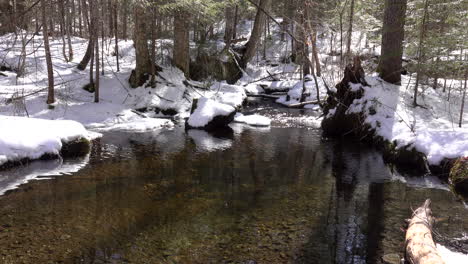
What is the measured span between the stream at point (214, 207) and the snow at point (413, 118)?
36.1 inches

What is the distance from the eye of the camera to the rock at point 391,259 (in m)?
5.16

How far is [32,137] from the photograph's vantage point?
9641 mm

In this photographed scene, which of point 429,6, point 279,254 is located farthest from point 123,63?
point 279,254

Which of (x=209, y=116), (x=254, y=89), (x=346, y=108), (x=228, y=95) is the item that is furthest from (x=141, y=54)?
(x=346, y=108)

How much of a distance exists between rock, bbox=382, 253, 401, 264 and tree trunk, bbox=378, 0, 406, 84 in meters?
10.3

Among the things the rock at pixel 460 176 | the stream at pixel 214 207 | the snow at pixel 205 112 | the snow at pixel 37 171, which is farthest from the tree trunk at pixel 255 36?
the rock at pixel 460 176

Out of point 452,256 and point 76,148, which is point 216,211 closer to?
point 452,256

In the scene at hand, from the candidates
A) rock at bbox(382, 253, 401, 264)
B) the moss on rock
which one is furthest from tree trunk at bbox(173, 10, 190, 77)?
rock at bbox(382, 253, 401, 264)

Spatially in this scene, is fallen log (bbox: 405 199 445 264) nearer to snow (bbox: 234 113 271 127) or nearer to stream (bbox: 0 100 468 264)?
stream (bbox: 0 100 468 264)

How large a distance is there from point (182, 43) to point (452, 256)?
18038 millimetres

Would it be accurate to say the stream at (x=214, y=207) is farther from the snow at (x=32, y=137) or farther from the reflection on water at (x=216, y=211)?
the snow at (x=32, y=137)

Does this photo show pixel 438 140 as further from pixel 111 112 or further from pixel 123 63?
pixel 123 63

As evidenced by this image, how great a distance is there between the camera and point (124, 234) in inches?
230

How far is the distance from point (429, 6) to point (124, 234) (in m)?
13.0
